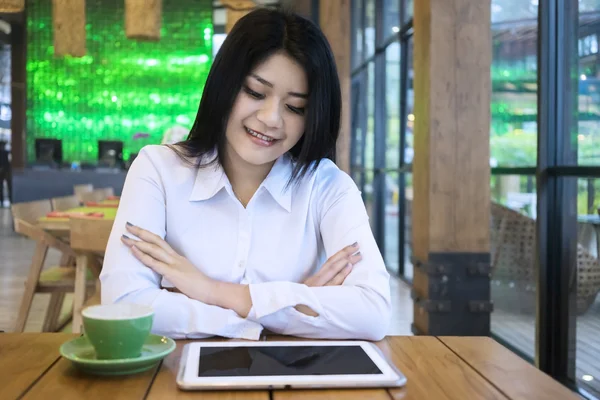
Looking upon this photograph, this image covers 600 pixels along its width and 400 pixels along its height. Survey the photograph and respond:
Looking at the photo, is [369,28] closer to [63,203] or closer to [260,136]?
[63,203]

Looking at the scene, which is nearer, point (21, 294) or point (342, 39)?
point (21, 294)

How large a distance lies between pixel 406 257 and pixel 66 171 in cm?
540

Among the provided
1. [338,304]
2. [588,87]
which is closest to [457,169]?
[588,87]

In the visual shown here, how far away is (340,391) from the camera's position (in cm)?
91

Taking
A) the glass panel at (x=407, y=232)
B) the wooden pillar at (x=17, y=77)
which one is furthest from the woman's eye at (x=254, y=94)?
the wooden pillar at (x=17, y=77)

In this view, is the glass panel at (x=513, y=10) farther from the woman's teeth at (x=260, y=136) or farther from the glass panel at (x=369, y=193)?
the glass panel at (x=369, y=193)

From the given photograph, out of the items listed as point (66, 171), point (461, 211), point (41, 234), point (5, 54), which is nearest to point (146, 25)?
point (41, 234)

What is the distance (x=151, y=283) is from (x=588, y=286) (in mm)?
1889

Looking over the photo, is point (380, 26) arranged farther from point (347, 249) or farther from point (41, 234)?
point (347, 249)

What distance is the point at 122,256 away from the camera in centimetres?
149

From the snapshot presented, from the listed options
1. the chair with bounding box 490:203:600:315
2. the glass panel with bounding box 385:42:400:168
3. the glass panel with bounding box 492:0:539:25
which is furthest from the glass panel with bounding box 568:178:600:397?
the glass panel with bounding box 385:42:400:168

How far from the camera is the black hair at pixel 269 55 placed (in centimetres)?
157

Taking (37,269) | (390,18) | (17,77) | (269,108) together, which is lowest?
(37,269)

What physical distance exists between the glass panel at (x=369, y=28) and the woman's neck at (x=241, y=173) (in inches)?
225
